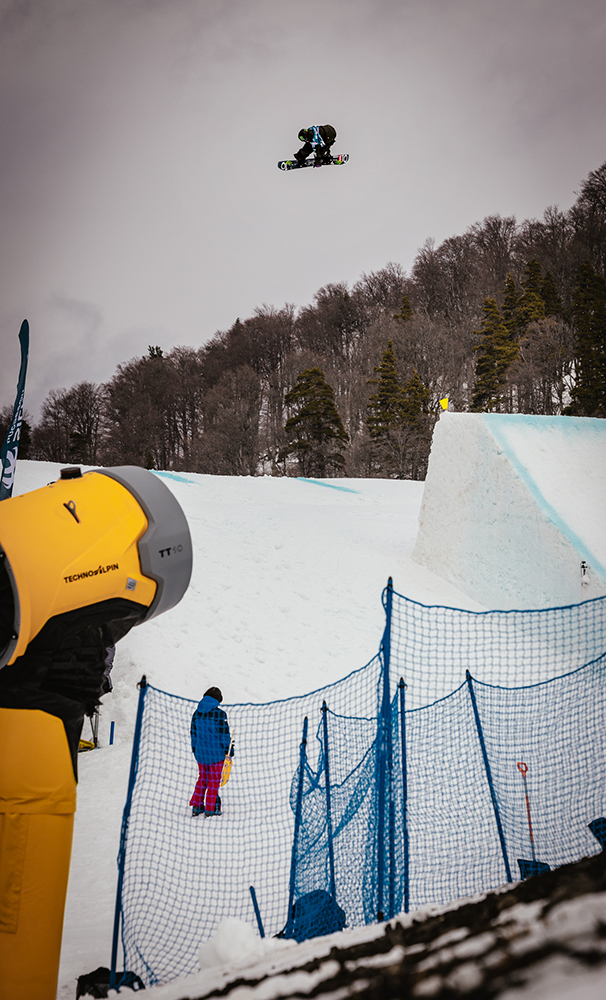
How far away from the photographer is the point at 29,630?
1359 millimetres

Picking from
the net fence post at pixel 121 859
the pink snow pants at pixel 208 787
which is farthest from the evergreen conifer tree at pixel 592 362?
the net fence post at pixel 121 859

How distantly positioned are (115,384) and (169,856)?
35948 millimetres

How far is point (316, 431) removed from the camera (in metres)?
30.8

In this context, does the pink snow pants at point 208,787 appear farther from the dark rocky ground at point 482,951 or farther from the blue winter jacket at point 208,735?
the dark rocky ground at point 482,951

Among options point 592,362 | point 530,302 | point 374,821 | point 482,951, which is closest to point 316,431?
point 592,362

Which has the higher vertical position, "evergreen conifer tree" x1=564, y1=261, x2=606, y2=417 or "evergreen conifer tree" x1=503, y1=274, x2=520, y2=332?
"evergreen conifer tree" x1=503, y1=274, x2=520, y2=332

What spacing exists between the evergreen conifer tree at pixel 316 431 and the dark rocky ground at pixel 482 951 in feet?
99.0

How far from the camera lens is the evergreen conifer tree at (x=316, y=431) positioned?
101 feet

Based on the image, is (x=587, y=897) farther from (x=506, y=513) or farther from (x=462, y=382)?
(x=462, y=382)

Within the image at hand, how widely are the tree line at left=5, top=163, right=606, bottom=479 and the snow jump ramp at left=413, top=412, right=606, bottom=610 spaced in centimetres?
1794

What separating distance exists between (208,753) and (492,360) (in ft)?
99.2

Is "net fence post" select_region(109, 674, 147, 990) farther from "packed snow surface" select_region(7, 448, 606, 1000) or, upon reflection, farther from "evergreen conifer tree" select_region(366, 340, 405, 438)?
"evergreen conifer tree" select_region(366, 340, 405, 438)

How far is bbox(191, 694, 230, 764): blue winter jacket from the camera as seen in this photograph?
4.95m

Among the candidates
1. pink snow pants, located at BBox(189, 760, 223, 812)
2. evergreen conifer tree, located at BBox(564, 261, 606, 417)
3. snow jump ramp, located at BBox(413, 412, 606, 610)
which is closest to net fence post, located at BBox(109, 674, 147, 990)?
pink snow pants, located at BBox(189, 760, 223, 812)
